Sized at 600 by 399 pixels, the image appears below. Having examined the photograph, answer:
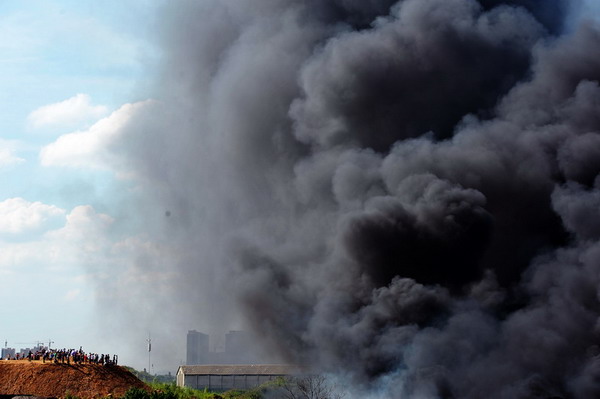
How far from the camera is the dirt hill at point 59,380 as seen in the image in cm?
5009

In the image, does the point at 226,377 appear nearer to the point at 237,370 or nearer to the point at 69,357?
the point at 237,370

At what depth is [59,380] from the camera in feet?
167

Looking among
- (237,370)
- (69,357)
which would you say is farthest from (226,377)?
(69,357)

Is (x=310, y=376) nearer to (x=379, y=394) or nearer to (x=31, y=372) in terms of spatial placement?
(x=379, y=394)

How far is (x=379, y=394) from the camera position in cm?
6141

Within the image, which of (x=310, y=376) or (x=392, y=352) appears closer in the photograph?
(x=392, y=352)

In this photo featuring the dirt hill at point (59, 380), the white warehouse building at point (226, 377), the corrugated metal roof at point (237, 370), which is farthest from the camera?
the white warehouse building at point (226, 377)

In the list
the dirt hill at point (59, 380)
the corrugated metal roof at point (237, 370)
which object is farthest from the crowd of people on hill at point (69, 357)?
the corrugated metal roof at point (237, 370)

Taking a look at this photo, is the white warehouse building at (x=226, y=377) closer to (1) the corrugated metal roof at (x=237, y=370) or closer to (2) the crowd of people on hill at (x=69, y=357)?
(1) the corrugated metal roof at (x=237, y=370)

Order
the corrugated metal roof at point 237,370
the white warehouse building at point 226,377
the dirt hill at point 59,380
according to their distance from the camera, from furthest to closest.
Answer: the white warehouse building at point 226,377, the corrugated metal roof at point 237,370, the dirt hill at point 59,380

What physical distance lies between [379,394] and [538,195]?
25.4m

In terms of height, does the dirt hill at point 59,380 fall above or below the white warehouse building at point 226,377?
below

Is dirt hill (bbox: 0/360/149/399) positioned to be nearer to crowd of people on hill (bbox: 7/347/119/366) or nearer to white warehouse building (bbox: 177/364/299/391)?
crowd of people on hill (bbox: 7/347/119/366)

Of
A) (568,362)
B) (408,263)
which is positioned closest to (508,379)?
(568,362)
